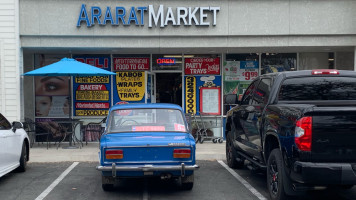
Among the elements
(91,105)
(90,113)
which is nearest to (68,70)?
(91,105)

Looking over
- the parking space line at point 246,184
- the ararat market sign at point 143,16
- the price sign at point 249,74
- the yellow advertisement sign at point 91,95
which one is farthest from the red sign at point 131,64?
the parking space line at point 246,184

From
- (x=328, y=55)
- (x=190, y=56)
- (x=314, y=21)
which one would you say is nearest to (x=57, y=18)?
(x=190, y=56)

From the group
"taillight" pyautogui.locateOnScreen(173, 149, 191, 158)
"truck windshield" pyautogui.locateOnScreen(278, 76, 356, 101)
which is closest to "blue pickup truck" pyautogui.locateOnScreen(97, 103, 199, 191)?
"taillight" pyautogui.locateOnScreen(173, 149, 191, 158)

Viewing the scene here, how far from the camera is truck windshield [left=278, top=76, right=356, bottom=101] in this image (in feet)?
20.4

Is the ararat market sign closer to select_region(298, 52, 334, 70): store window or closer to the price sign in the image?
the price sign

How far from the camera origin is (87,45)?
12.1 m

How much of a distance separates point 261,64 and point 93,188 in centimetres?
838

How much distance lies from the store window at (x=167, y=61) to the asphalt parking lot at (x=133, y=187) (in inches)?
213

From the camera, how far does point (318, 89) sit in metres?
6.28

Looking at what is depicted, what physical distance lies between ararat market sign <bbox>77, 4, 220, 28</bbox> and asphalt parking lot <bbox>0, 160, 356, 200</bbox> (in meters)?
5.02

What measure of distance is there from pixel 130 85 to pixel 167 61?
1553 mm

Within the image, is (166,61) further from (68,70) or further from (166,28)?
(68,70)

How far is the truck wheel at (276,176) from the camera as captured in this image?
5.56 metres

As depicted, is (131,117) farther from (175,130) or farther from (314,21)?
(314,21)
